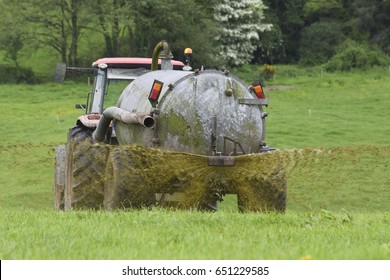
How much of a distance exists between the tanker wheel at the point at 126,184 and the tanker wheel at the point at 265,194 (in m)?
1.24

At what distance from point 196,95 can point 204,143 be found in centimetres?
64

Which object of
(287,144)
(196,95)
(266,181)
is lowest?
(287,144)

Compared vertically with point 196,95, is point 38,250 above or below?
below

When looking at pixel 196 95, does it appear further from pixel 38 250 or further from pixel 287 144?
pixel 287 144

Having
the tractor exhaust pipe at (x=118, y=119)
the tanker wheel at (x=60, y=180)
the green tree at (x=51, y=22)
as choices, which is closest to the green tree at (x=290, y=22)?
the green tree at (x=51, y=22)

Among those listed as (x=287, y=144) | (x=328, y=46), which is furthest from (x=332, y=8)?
(x=287, y=144)

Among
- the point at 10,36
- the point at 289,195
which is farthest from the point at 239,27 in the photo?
the point at 289,195

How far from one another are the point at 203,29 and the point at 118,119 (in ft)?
158

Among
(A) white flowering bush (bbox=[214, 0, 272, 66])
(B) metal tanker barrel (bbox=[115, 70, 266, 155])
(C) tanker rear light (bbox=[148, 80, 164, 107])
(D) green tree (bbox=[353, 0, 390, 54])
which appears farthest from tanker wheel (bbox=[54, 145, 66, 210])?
(D) green tree (bbox=[353, 0, 390, 54])

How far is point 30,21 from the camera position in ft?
196

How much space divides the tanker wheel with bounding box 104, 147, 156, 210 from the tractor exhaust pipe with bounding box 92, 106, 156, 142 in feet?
1.46

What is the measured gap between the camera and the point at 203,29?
61.4 m

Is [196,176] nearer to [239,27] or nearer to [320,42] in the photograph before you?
[239,27]

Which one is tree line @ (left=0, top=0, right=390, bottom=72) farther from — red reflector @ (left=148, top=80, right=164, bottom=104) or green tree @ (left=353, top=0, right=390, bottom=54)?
red reflector @ (left=148, top=80, right=164, bottom=104)
